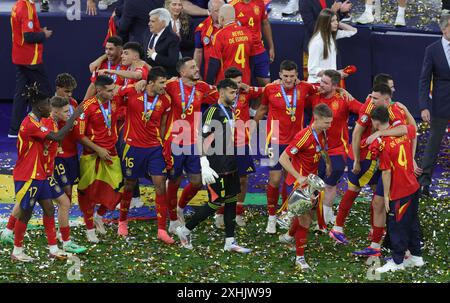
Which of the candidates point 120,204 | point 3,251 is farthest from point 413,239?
point 3,251

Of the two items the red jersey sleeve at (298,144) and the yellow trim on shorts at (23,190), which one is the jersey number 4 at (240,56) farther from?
the yellow trim on shorts at (23,190)

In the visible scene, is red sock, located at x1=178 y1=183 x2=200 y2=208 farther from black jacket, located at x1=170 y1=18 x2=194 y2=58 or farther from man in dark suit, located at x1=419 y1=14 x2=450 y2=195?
black jacket, located at x1=170 y1=18 x2=194 y2=58

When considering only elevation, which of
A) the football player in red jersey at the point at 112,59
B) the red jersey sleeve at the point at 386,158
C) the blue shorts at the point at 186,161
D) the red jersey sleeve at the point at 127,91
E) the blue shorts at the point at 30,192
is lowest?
the blue shorts at the point at 186,161

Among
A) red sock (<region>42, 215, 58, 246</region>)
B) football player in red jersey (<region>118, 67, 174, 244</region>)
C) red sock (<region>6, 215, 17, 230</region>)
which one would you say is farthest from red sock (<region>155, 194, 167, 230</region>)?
red sock (<region>6, 215, 17, 230</region>)

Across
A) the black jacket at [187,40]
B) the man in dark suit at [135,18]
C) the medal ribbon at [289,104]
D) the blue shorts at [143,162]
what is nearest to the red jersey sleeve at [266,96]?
the medal ribbon at [289,104]

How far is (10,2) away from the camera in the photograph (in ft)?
61.0

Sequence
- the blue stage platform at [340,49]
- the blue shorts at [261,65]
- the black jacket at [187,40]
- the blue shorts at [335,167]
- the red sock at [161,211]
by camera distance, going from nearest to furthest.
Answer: the red sock at [161,211] → the blue shorts at [335,167] → the blue shorts at [261,65] → the black jacket at [187,40] → the blue stage platform at [340,49]

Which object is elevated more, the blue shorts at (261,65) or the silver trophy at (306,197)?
the blue shorts at (261,65)

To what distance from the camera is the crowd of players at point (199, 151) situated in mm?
12180

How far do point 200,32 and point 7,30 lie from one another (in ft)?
12.4

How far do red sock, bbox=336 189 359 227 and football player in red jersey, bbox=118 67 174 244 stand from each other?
6.60 feet

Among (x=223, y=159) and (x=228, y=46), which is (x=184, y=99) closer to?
(x=223, y=159)

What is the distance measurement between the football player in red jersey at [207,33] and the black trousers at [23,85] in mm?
2603

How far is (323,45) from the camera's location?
16.0 m
